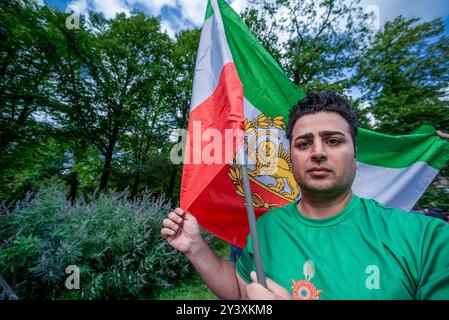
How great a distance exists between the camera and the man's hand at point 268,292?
1028mm

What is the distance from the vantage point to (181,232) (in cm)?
156

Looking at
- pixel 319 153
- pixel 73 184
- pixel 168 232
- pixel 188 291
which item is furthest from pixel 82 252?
pixel 73 184

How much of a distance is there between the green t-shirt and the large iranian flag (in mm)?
649

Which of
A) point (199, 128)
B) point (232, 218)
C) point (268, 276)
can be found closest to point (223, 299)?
point (268, 276)

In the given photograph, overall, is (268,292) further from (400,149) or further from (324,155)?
(400,149)

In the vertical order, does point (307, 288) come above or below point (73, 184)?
below

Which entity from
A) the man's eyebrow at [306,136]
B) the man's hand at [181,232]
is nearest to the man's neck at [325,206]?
the man's eyebrow at [306,136]

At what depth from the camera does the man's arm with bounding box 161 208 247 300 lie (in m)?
1.44

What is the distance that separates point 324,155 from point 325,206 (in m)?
0.33

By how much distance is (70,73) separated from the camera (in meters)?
10.1

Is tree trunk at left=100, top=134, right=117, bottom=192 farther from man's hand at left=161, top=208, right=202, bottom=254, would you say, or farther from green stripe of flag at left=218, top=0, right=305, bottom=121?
man's hand at left=161, top=208, right=202, bottom=254

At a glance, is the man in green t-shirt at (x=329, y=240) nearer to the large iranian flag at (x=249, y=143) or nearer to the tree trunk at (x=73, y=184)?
the large iranian flag at (x=249, y=143)

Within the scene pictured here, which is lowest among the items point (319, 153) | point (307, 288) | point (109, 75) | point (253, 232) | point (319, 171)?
point (307, 288)

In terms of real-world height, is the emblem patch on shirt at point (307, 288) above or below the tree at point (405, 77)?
below
